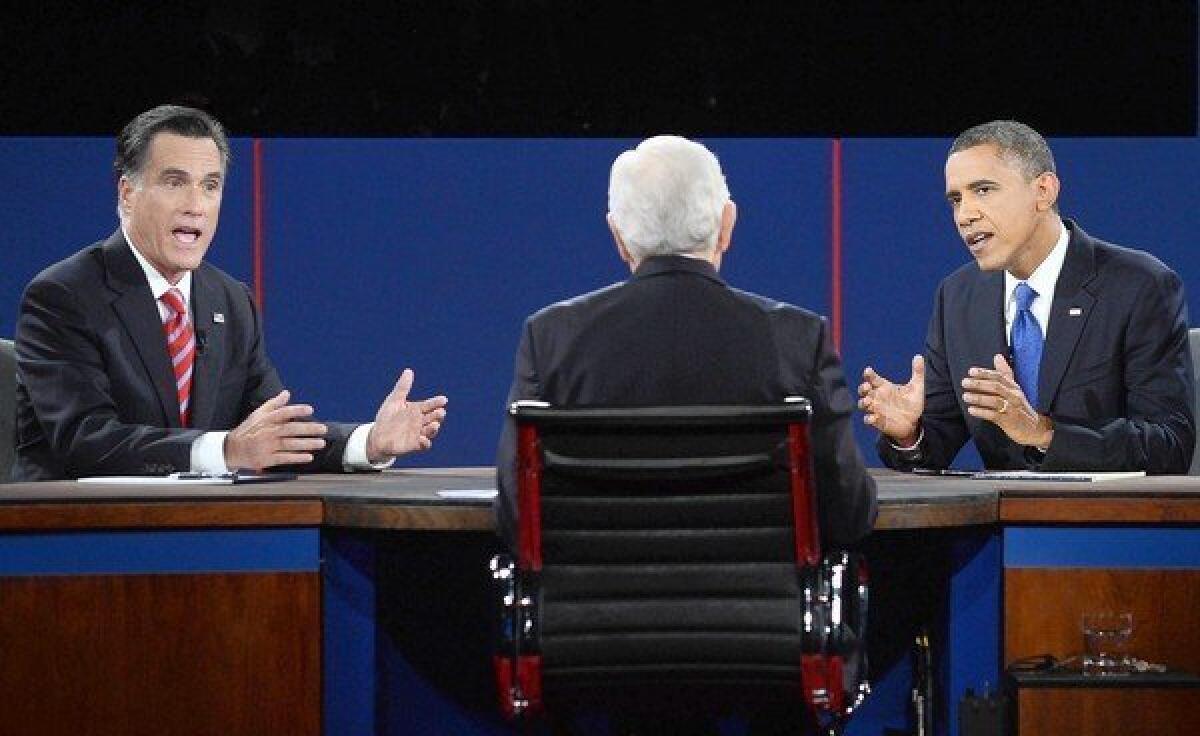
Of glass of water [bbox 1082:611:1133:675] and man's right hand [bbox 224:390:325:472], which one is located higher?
man's right hand [bbox 224:390:325:472]

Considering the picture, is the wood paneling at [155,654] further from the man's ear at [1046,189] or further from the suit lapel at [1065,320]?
the man's ear at [1046,189]

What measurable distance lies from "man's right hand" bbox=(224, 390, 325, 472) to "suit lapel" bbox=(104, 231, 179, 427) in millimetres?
455

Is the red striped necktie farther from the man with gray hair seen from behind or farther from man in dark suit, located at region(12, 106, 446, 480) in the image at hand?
the man with gray hair seen from behind

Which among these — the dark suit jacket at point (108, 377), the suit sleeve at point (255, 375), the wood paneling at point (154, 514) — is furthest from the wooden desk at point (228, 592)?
the suit sleeve at point (255, 375)

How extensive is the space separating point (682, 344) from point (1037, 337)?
1657 millimetres

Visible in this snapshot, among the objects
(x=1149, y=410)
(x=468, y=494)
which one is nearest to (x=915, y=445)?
(x=1149, y=410)

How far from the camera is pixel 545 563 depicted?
8.39ft

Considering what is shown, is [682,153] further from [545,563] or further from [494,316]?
[494,316]

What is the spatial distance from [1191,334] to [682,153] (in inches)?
80.0

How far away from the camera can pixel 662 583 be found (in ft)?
8.37

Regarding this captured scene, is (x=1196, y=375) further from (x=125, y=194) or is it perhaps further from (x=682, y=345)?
(x=125, y=194)

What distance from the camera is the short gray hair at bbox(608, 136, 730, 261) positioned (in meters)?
2.73

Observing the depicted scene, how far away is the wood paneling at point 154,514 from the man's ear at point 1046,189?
1.95m

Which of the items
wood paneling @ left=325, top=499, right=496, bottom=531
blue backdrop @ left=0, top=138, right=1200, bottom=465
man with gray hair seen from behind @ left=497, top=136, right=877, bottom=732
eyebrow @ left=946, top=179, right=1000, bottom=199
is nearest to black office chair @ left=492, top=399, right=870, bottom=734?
man with gray hair seen from behind @ left=497, top=136, right=877, bottom=732
